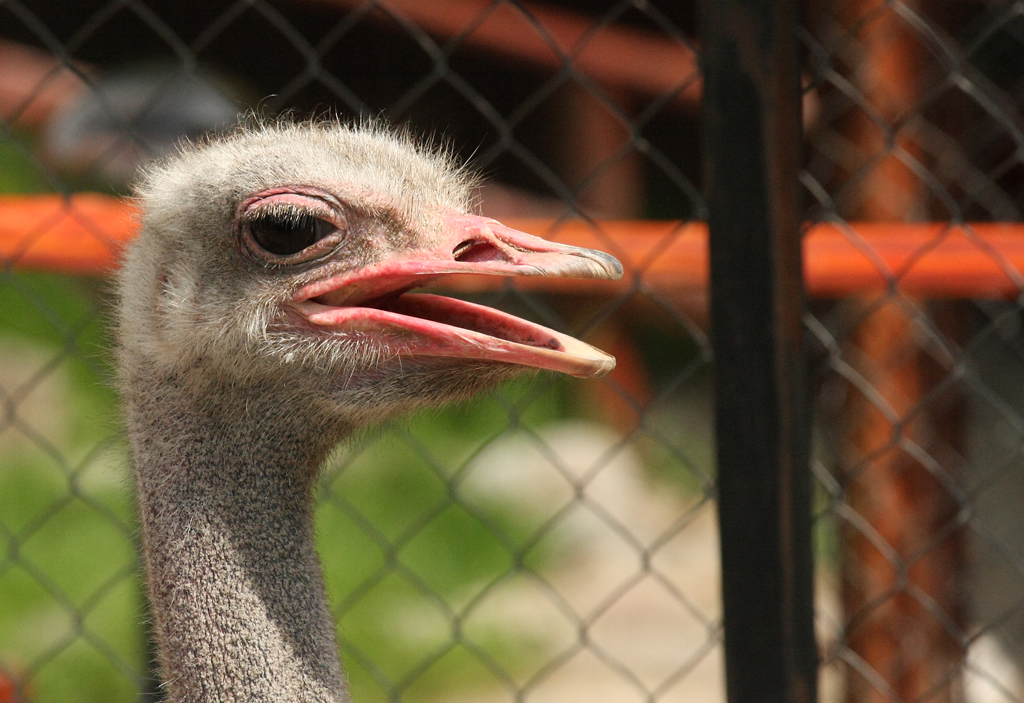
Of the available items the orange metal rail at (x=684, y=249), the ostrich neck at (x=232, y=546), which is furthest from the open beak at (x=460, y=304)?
the orange metal rail at (x=684, y=249)

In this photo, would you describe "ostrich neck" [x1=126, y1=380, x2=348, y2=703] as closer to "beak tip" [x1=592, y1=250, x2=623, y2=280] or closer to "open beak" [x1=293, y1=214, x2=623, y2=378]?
"open beak" [x1=293, y1=214, x2=623, y2=378]

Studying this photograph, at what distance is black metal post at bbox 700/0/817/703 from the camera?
1235 mm

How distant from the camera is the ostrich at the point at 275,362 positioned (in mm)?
1139

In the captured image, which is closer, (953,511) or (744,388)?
(744,388)

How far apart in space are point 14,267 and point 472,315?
114cm

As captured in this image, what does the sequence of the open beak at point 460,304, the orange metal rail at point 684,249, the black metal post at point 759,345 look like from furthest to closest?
the orange metal rail at point 684,249, the black metal post at point 759,345, the open beak at point 460,304

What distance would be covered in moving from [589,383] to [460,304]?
4.92 meters

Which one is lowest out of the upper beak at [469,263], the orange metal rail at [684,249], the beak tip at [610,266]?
the beak tip at [610,266]

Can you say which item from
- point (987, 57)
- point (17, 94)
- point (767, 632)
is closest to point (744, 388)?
point (767, 632)

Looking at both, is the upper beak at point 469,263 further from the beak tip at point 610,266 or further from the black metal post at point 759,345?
the black metal post at point 759,345

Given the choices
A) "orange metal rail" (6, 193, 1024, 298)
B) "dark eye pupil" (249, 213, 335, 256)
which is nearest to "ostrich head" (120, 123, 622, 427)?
"dark eye pupil" (249, 213, 335, 256)

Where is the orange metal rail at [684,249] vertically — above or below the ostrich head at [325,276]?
above

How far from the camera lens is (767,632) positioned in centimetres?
131

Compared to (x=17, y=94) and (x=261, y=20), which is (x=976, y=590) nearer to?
(x=261, y=20)
